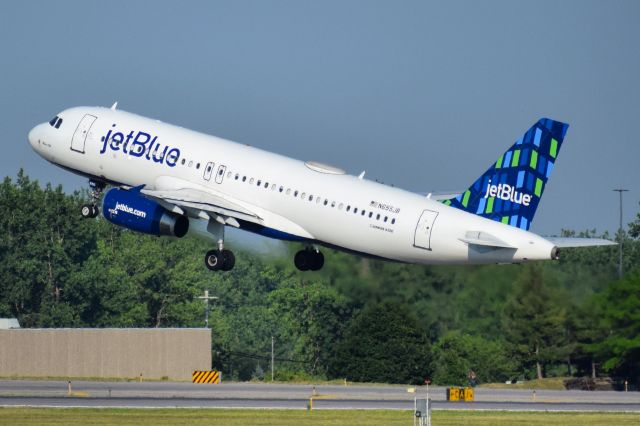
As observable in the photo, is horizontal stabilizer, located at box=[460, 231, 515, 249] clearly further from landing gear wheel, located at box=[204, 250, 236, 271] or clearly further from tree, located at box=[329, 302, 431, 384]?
tree, located at box=[329, 302, 431, 384]

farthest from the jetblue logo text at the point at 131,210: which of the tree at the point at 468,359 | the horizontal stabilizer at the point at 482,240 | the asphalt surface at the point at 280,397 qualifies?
the tree at the point at 468,359

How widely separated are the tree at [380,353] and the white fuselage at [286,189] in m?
23.4

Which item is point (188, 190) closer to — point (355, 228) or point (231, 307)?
point (355, 228)

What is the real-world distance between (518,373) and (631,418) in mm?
26670

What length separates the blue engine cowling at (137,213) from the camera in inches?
3361

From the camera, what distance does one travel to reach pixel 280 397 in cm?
9744

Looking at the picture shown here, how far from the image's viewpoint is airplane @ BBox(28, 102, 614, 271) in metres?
78.6

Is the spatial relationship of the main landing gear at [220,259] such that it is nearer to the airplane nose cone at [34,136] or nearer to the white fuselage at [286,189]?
the white fuselage at [286,189]

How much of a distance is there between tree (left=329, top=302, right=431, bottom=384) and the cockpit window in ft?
81.9

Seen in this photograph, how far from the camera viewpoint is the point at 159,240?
16612 centimetres

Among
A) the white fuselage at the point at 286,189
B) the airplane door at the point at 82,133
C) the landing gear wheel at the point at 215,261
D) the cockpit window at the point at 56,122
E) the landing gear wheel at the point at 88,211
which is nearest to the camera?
the white fuselage at the point at 286,189

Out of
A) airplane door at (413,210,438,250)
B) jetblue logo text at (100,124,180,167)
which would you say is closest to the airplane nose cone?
jetblue logo text at (100,124,180,167)

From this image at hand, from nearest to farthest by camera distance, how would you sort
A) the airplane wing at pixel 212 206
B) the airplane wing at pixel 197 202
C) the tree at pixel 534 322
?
the tree at pixel 534 322, the airplane wing at pixel 212 206, the airplane wing at pixel 197 202

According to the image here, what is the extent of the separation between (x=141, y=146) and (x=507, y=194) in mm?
19553
